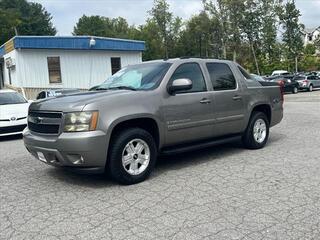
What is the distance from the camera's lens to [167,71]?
6.16 m

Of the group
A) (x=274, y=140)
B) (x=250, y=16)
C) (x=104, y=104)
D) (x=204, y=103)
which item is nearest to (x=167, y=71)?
(x=204, y=103)

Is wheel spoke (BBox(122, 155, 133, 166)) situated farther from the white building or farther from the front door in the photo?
the white building

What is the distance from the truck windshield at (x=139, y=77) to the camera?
239 inches

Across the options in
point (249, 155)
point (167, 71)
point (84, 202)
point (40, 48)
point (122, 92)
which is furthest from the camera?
point (40, 48)

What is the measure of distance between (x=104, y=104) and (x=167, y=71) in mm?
1371

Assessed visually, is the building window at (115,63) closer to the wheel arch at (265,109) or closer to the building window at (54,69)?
the building window at (54,69)

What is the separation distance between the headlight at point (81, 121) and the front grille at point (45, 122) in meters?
0.18

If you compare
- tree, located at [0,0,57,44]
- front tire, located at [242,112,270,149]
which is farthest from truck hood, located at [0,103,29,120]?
tree, located at [0,0,57,44]

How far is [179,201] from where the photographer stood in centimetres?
475

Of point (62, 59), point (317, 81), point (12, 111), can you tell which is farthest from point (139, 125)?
point (317, 81)

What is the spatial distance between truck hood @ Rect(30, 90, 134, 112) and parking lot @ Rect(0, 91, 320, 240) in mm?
1115

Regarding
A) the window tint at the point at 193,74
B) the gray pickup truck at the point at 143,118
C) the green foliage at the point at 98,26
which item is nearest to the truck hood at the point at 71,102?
the gray pickup truck at the point at 143,118

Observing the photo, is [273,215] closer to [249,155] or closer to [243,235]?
[243,235]

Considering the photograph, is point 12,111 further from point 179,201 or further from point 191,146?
point 179,201
